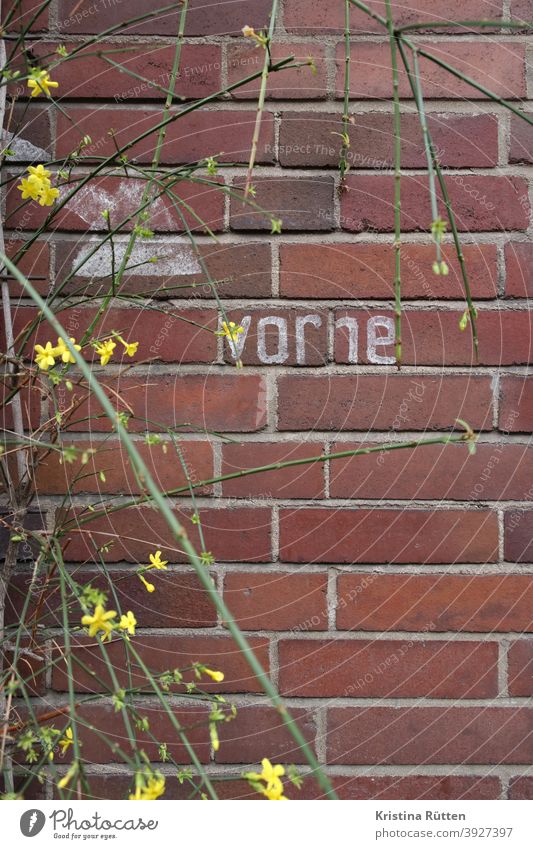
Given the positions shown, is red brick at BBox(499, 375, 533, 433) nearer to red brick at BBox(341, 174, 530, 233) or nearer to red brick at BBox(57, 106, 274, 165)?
red brick at BBox(341, 174, 530, 233)

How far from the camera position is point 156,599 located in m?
1.07

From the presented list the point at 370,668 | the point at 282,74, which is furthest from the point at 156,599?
the point at 282,74

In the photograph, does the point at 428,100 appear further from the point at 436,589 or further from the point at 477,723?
the point at 477,723

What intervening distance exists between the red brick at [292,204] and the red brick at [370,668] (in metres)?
0.58

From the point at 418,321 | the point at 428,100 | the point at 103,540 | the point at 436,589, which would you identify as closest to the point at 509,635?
the point at 436,589

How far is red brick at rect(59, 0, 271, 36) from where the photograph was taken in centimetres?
108

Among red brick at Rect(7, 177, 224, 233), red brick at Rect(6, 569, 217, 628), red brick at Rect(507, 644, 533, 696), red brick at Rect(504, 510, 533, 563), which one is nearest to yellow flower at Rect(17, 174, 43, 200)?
red brick at Rect(7, 177, 224, 233)

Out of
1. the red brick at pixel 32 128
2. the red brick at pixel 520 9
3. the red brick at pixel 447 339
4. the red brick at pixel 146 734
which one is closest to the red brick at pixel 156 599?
the red brick at pixel 146 734

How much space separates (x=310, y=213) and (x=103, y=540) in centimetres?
54

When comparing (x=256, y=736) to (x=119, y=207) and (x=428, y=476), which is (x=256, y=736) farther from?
(x=119, y=207)

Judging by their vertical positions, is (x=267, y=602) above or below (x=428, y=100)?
below

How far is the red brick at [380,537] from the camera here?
107 centimetres

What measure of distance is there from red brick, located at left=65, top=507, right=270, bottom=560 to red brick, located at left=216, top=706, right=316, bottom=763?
0.21 meters

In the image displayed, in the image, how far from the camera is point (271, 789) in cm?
65
